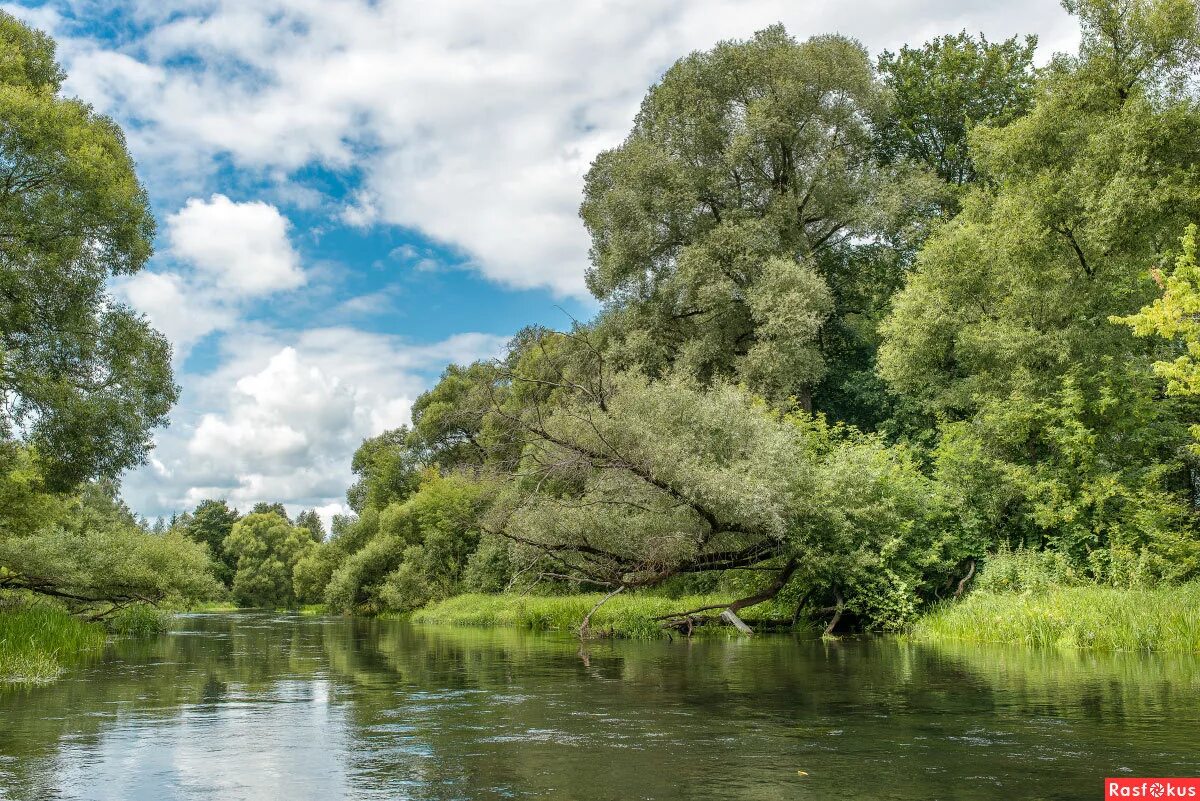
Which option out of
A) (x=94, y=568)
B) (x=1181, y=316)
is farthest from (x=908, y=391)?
(x=94, y=568)

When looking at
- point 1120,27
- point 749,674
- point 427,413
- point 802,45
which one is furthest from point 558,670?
point 427,413

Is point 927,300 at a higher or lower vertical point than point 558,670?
higher

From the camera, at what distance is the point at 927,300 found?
29.8m

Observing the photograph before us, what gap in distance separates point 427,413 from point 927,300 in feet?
168

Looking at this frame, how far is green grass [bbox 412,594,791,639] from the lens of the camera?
27609 millimetres

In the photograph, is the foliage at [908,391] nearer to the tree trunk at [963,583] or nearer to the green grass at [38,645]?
the tree trunk at [963,583]

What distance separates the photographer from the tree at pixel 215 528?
120000 millimetres

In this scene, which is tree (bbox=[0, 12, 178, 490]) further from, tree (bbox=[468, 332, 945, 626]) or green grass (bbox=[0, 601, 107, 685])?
tree (bbox=[468, 332, 945, 626])

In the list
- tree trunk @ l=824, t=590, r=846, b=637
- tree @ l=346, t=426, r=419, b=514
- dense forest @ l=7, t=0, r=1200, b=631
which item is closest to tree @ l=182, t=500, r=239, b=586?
tree @ l=346, t=426, r=419, b=514

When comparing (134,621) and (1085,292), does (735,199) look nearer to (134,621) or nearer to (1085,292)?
(1085,292)

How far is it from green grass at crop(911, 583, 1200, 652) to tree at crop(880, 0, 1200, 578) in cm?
305

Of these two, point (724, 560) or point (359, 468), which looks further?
point (359, 468)

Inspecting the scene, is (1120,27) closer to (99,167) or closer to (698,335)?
(698,335)

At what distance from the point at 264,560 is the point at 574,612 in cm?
9092
